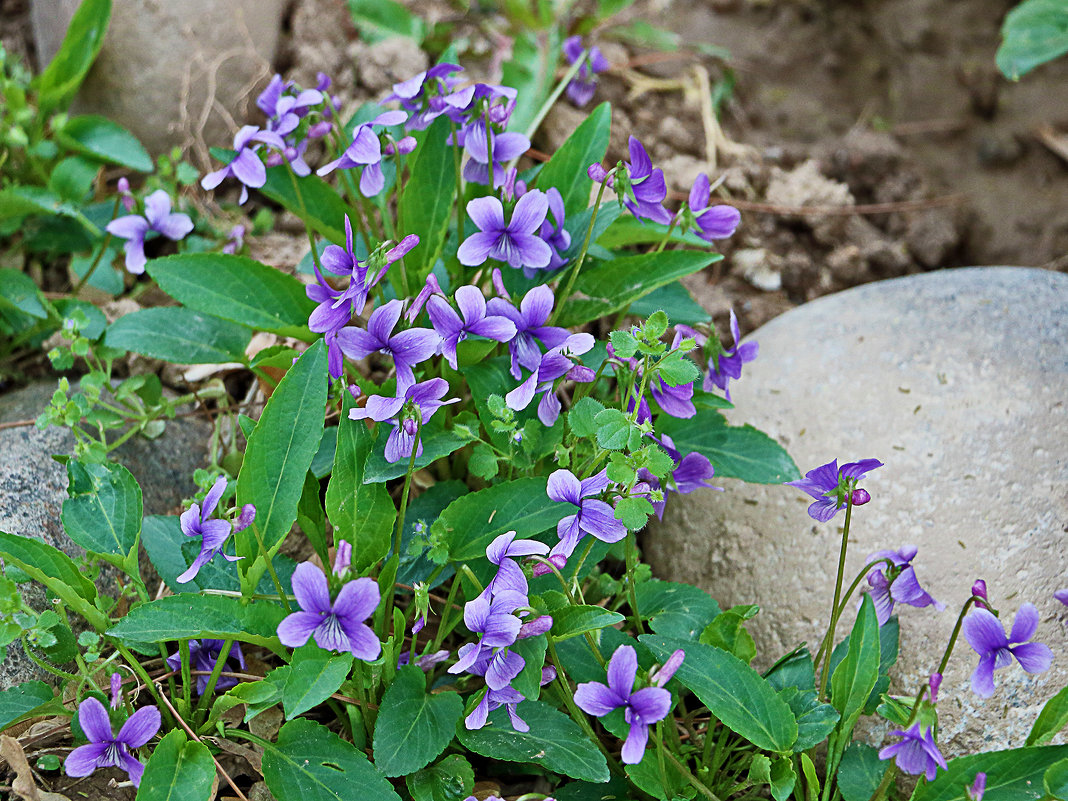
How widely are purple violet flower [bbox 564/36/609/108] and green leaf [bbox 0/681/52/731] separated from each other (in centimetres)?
205

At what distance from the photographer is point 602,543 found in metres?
1.78

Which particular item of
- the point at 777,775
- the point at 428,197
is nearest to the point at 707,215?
the point at 428,197

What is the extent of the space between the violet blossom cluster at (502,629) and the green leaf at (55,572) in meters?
0.69

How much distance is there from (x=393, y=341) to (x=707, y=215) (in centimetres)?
76

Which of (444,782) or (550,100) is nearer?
(444,782)

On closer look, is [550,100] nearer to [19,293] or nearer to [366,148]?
[366,148]

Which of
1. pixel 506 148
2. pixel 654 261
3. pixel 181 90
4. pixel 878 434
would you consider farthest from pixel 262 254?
pixel 878 434

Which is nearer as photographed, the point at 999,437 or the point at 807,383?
the point at 999,437

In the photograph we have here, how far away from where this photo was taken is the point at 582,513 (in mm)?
1555

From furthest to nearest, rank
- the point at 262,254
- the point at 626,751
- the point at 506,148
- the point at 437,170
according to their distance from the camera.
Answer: the point at 262,254
the point at 437,170
the point at 506,148
the point at 626,751

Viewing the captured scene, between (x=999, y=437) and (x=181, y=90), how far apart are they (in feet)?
8.55

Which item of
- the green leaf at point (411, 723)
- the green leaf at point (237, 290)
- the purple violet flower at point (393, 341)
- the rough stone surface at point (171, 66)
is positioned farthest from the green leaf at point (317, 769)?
the rough stone surface at point (171, 66)

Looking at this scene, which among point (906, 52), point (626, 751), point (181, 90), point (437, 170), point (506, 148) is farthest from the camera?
point (906, 52)

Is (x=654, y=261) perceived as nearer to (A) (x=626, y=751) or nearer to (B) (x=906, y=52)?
(A) (x=626, y=751)
